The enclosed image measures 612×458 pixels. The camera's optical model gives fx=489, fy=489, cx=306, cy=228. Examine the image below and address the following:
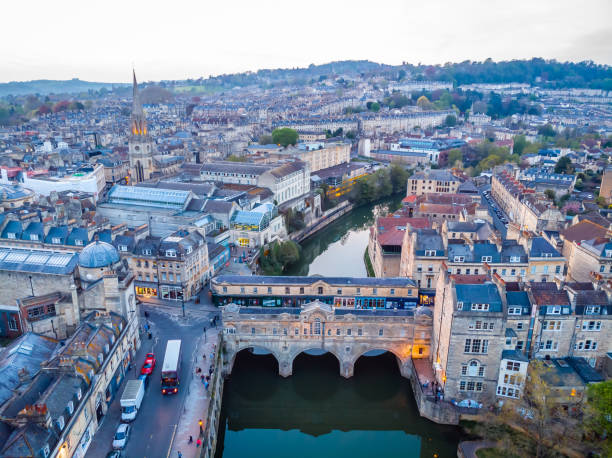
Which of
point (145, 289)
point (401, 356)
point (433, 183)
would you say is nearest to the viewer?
point (401, 356)

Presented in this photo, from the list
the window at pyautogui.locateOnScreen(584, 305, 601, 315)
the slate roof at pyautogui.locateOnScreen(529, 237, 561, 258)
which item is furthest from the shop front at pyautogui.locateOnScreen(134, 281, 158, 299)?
the window at pyautogui.locateOnScreen(584, 305, 601, 315)

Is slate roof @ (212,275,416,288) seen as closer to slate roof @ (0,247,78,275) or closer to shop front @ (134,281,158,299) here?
shop front @ (134,281,158,299)

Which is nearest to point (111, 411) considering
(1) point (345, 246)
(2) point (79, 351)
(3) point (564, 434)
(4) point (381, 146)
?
(2) point (79, 351)

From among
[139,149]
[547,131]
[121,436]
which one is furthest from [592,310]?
[547,131]

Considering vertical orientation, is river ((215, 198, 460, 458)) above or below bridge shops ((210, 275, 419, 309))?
below

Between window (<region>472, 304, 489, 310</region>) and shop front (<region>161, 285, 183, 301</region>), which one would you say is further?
shop front (<region>161, 285, 183, 301</region>)

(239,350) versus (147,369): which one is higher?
(147,369)

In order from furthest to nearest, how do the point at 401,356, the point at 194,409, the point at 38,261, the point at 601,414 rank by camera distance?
the point at 401,356, the point at 38,261, the point at 194,409, the point at 601,414

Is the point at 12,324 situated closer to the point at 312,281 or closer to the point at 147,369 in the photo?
the point at 147,369
